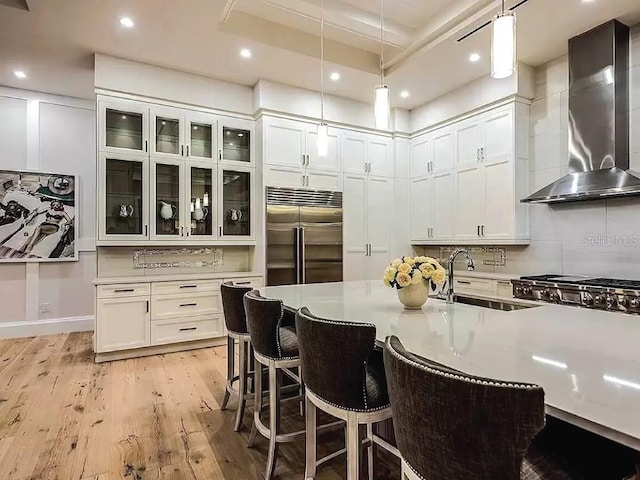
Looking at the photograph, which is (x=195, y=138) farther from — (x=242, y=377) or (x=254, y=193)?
(x=242, y=377)

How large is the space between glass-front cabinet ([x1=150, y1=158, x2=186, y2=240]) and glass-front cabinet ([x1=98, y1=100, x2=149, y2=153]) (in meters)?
0.27

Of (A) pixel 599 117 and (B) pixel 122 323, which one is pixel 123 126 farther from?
(A) pixel 599 117

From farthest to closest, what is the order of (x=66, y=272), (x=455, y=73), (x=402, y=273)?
(x=66, y=272) < (x=455, y=73) < (x=402, y=273)

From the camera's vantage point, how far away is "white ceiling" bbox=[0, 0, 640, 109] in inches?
134

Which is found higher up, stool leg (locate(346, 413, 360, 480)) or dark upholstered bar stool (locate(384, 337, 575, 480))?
dark upholstered bar stool (locate(384, 337, 575, 480))

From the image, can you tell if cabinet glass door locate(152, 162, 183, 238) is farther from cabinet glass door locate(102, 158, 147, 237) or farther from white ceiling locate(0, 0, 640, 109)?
white ceiling locate(0, 0, 640, 109)

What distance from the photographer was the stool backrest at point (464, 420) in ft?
2.70

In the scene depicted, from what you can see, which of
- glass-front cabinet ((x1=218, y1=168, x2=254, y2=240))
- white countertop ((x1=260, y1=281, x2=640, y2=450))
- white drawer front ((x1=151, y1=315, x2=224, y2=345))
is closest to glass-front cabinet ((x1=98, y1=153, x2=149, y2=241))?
glass-front cabinet ((x1=218, y1=168, x2=254, y2=240))

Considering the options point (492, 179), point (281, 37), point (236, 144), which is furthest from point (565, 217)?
point (236, 144)

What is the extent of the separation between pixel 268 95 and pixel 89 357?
350 centimetres

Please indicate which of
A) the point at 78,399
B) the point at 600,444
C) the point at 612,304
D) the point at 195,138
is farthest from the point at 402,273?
the point at 195,138

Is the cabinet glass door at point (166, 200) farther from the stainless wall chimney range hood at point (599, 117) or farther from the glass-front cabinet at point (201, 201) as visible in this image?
the stainless wall chimney range hood at point (599, 117)

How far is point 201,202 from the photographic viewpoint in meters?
4.70

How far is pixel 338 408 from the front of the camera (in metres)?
1.54
